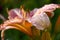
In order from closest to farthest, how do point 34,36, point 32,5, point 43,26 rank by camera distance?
1. point 43,26
2. point 34,36
3. point 32,5

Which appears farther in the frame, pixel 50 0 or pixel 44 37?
pixel 50 0

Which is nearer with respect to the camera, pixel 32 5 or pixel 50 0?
pixel 50 0

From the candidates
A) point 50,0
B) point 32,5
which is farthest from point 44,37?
point 32,5

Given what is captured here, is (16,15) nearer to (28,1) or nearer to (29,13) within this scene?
(29,13)

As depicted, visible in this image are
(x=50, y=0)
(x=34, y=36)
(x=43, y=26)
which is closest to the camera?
(x=43, y=26)

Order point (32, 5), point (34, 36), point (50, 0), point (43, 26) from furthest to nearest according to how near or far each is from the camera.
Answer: point (32, 5), point (50, 0), point (34, 36), point (43, 26)

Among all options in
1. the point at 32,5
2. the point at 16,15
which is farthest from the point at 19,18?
the point at 32,5

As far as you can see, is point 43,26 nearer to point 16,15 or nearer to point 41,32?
point 41,32

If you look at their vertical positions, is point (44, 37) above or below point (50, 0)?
below

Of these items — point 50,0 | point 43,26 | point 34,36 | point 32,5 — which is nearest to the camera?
point 43,26
